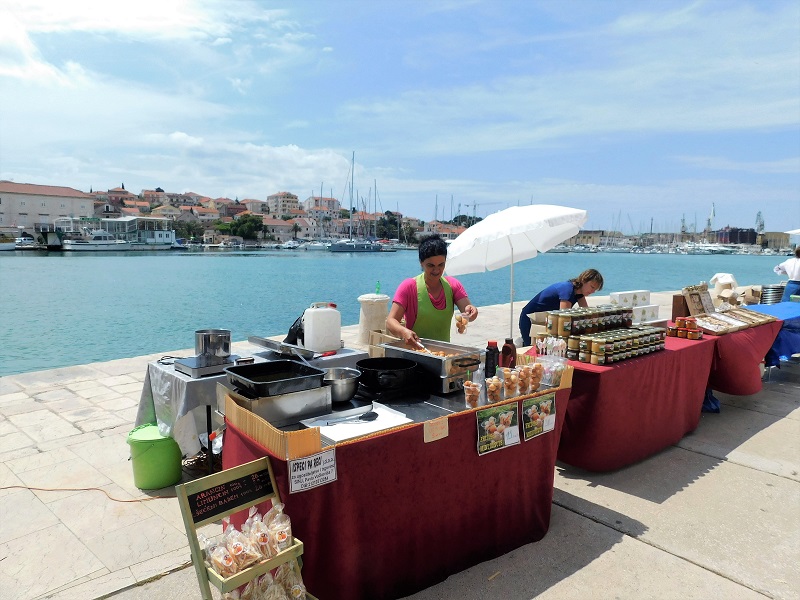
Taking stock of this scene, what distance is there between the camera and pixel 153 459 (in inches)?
142

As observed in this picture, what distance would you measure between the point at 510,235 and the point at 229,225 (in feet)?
382

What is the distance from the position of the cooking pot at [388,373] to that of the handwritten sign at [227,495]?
33.2 inches

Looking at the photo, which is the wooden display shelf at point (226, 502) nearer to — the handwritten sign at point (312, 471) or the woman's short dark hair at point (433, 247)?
the handwritten sign at point (312, 471)

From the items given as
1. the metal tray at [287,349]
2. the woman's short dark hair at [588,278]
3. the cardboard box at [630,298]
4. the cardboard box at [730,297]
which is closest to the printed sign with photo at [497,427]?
the metal tray at [287,349]

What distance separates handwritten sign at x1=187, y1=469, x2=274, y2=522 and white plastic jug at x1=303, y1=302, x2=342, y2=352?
6.39ft

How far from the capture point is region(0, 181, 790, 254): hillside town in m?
94.5

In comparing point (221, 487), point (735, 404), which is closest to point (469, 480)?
point (221, 487)

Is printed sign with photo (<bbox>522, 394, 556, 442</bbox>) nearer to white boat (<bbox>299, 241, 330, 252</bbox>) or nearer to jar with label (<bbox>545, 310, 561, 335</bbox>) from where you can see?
jar with label (<bbox>545, 310, 561, 335</bbox>)

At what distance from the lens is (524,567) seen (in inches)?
108

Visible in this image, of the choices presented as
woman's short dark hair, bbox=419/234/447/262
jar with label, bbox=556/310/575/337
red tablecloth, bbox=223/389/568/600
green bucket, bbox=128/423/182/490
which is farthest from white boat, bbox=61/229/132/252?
red tablecloth, bbox=223/389/568/600

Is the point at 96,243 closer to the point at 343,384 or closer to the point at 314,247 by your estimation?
the point at 314,247

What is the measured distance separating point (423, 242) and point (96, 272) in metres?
55.0

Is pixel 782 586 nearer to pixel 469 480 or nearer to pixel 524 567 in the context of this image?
pixel 524 567

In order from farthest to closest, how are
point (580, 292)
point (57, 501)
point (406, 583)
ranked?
1. point (580, 292)
2. point (57, 501)
3. point (406, 583)
